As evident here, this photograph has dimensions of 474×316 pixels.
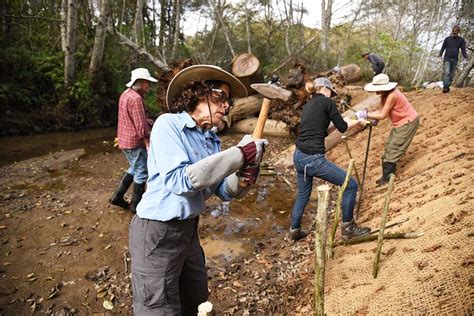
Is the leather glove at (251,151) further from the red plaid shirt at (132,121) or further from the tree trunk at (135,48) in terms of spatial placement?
the tree trunk at (135,48)

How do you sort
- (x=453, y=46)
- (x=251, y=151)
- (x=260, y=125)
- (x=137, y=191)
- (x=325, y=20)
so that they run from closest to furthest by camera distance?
(x=251, y=151)
(x=260, y=125)
(x=137, y=191)
(x=453, y=46)
(x=325, y=20)

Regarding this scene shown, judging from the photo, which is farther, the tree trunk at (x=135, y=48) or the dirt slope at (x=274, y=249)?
the tree trunk at (x=135, y=48)

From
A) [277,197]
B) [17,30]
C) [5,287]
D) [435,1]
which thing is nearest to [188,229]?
[5,287]

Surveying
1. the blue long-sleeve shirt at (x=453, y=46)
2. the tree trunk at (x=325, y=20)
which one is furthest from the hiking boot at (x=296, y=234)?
the tree trunk at (x=325, y=20)

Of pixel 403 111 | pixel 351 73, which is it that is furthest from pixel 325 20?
pixel 403 111

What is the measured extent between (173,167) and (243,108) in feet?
28.1

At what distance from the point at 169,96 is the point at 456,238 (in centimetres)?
254

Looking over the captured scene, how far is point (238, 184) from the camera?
2.06 metres

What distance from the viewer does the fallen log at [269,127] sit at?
30.8ft

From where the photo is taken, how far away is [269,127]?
9.58m

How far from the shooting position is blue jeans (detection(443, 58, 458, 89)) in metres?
8.08

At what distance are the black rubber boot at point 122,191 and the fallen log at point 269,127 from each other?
5.33m

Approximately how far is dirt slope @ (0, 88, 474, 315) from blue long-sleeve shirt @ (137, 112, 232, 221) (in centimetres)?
169

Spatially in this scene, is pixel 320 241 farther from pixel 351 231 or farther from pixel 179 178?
pixel 351 231
